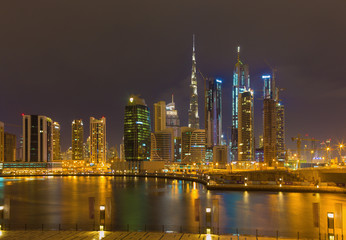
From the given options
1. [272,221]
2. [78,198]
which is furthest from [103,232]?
[78,198]

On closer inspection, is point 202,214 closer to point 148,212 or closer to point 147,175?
point 148,212

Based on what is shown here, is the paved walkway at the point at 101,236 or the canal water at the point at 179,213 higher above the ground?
the paved walkway at the point at 101,236

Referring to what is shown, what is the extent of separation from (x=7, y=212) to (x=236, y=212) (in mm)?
35473

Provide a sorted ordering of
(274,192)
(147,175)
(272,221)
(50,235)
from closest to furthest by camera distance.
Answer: (50,235), (272,221), (274,192), (147,175)

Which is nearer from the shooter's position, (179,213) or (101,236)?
(101,236)

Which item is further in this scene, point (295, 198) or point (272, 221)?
point (295, 198)

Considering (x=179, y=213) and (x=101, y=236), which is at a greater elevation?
(x=101, y=236)

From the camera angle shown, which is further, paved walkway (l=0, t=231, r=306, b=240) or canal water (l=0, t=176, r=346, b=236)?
canal water (l=0, t=176, r=346, b=236)

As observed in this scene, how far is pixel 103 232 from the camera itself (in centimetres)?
3125

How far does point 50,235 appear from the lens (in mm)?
30125

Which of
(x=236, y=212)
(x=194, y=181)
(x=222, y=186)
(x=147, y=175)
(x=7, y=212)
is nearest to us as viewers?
(x=7, y=212)

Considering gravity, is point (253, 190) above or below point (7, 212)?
below

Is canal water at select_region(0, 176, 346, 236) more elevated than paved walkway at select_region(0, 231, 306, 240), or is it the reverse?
paved walkway at select_region(0, 231, 306, 240)

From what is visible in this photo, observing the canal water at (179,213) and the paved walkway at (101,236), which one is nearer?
the paved walkway at (101,236)
